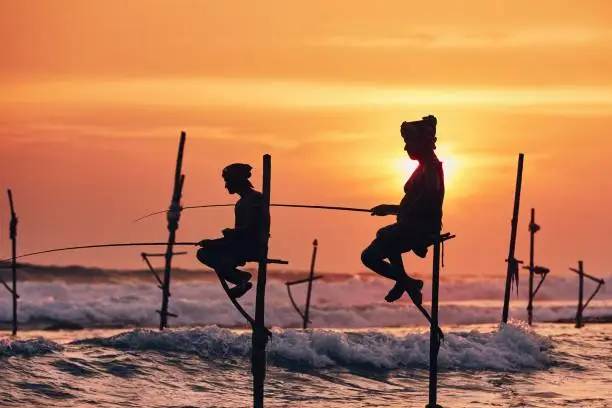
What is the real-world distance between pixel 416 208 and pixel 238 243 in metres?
2.35

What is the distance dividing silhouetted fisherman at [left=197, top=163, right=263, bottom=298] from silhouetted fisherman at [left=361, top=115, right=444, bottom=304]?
150 centimetres

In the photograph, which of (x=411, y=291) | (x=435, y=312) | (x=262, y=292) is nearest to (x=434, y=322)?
(x=435, y=312)

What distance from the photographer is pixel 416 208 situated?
56.5 feet

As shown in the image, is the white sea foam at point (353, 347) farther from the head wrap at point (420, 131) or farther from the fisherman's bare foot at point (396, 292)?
the head wrap at point (420, 131)

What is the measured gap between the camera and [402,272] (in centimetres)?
1755

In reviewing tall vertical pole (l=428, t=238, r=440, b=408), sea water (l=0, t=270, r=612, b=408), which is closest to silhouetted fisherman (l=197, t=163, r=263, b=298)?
tall vertical pole (l=428, t=238, r=440, b=408)

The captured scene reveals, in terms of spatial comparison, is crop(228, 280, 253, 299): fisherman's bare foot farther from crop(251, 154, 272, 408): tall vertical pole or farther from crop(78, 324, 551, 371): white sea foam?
crop(78, 324, 551, 371): white sea foam

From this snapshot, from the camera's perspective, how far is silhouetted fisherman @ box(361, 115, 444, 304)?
17234 mm

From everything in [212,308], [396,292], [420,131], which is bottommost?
[212,308]

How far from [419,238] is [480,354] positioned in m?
16.8

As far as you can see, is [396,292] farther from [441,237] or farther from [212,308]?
[212,308]

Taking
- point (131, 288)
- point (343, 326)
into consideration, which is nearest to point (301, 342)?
point (343, 326)

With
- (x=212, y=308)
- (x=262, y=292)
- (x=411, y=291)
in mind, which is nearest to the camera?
(x=411, y=291)

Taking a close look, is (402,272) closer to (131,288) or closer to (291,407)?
(291,407)
